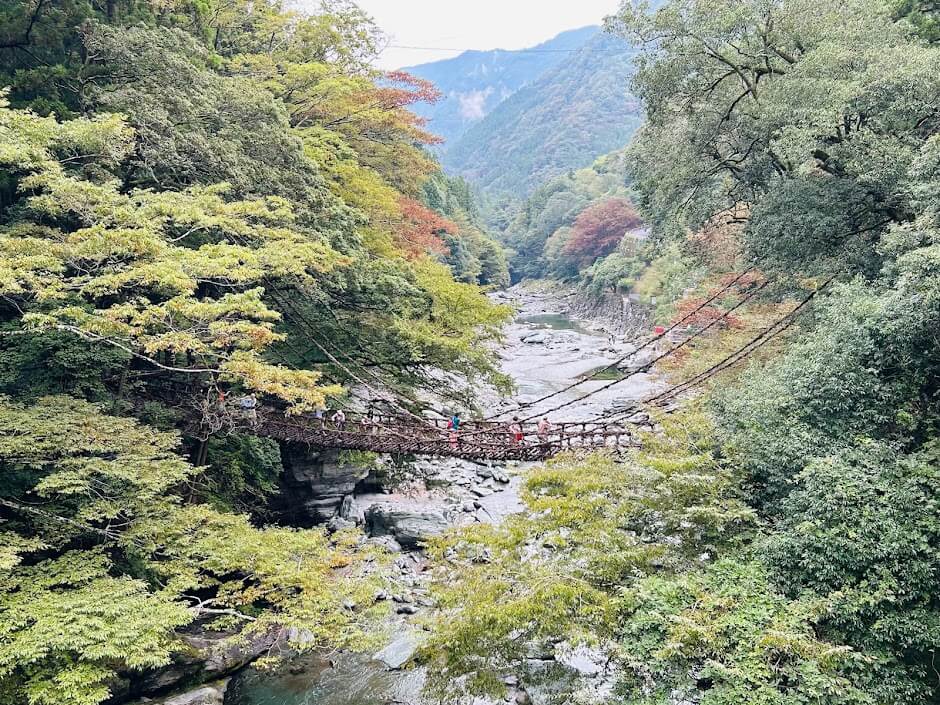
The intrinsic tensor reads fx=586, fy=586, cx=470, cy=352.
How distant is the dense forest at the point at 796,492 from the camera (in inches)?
170

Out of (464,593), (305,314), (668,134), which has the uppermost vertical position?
(668,134)

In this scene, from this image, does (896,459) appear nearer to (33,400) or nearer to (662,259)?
(33,400)

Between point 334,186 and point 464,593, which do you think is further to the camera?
point 334,186

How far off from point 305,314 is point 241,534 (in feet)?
16.1

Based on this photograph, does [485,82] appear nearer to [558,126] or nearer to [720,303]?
[558,126]

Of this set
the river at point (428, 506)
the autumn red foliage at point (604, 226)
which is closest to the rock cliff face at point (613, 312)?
the river at point (428, 506)

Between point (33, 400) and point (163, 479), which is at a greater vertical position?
point (33, 400)

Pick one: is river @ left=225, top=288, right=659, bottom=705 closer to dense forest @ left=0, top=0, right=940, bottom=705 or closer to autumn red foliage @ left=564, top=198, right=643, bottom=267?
dense forest @ left=0, top=0, right=940, bottom=705

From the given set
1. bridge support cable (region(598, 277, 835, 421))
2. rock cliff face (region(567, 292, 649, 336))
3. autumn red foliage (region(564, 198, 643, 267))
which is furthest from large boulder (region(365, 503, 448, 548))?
autumn red foliage (region(564, 198, 643, 267))

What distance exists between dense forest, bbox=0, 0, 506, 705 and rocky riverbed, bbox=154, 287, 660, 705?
67 centimetres

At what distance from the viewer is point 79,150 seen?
23.4 feet

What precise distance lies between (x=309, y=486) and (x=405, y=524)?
2.02 meters

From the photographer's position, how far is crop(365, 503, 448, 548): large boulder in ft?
33.0

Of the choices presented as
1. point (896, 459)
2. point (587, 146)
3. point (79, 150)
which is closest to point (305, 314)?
point (79, 150)
